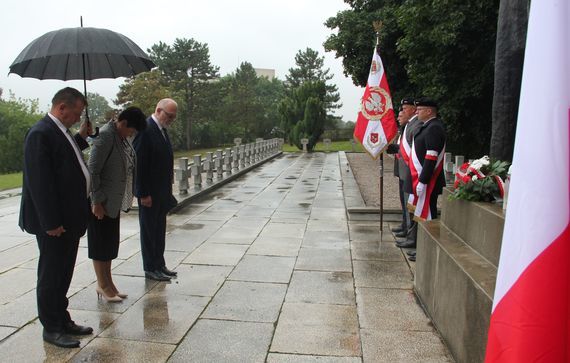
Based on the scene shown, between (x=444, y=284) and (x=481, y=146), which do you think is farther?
(x=481, y=146)

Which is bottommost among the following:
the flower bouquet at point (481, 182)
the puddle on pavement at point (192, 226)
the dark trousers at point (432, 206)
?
the puddle on pavement at point (192, 226)

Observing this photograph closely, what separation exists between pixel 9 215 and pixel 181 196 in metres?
3.03

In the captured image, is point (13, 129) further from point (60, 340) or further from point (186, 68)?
point (60, 340)

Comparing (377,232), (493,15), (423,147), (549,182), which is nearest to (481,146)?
(493,15)

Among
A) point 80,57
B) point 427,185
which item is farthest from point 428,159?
point 80,57

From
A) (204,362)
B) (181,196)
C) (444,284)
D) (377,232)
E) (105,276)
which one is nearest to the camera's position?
(204,362)

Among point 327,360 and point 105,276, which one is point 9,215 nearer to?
point 105,276

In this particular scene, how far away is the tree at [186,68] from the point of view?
48.8 meters

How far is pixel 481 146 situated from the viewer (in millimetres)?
14016

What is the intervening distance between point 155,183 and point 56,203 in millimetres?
1456

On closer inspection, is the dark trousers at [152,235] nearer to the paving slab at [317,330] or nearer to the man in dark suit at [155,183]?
the man in dark suit at [155,183]

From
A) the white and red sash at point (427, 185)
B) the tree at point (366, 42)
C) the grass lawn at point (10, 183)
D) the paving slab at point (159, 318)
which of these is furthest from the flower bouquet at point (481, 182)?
the grass lawn at point (10, 183)

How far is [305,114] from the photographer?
107 ft

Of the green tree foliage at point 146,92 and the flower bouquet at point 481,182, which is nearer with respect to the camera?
the flower bouquet at point 481,182
